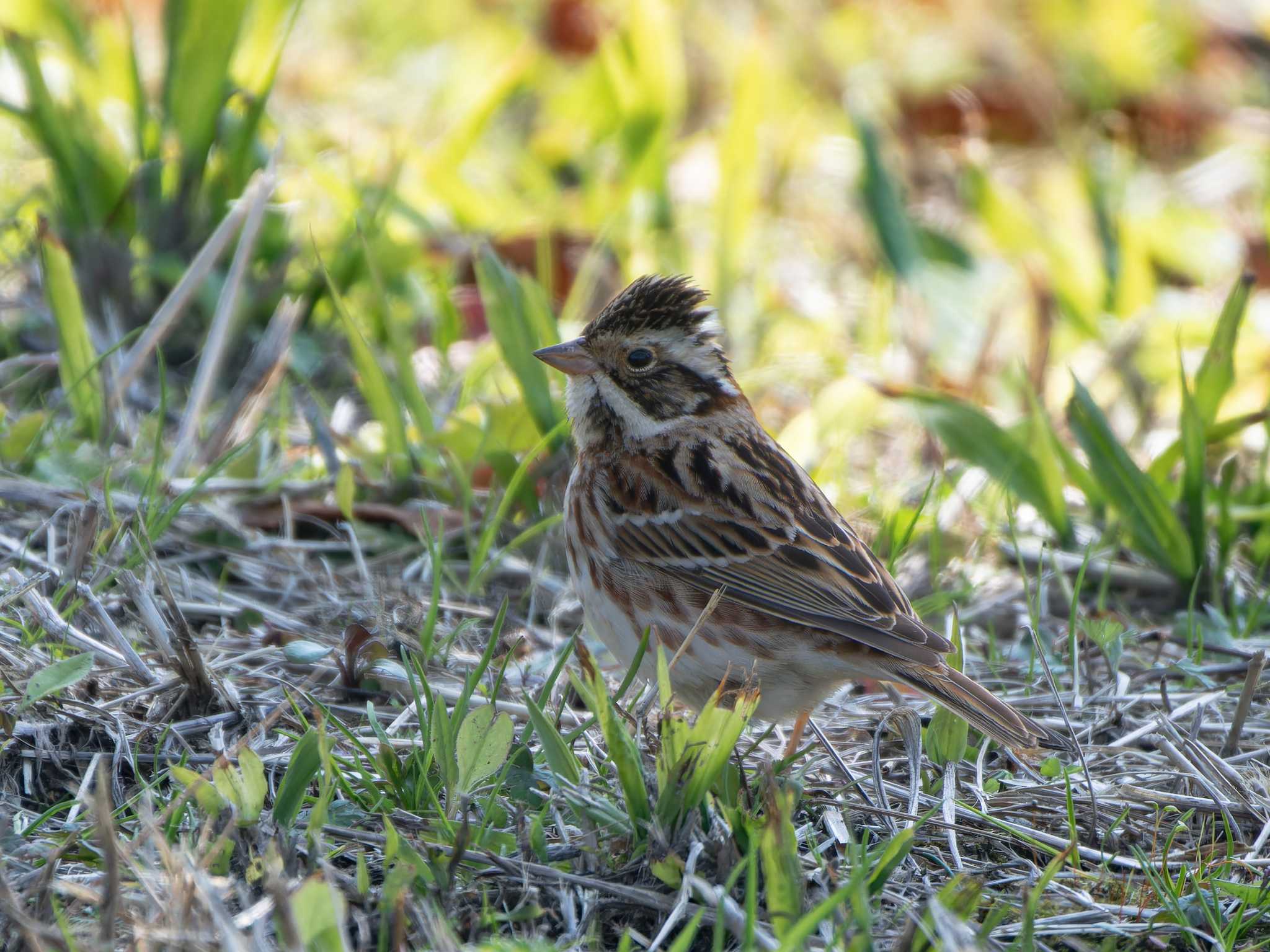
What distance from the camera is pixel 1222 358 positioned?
4.50 meters

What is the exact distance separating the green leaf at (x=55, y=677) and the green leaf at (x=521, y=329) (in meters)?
1.85

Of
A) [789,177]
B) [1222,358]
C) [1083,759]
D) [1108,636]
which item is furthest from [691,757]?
[789,177]

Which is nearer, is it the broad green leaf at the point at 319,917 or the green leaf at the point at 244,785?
the broad green leaf at the point at 319,917

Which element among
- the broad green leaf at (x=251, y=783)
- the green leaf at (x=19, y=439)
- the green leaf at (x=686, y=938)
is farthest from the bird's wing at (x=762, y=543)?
the green leaf at (x=19, y=439)

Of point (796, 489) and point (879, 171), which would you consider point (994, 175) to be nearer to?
point (879, 171)

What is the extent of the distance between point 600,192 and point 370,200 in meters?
1.37

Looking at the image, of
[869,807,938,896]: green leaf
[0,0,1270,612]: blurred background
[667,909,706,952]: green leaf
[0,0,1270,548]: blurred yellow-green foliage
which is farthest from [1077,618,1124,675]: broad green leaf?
[667,909,706,952]: green leaf

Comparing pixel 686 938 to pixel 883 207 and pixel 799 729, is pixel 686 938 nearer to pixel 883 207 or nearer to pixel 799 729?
pixel 799 729

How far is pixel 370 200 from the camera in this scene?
5641mm

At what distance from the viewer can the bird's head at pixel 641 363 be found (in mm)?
3938

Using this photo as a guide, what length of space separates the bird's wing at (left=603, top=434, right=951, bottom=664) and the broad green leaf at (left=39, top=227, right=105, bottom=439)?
162 centimetres

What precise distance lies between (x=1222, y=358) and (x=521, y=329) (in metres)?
2.22

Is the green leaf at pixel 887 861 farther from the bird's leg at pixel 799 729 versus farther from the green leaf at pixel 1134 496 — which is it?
the green leaf at pixel 1134 496

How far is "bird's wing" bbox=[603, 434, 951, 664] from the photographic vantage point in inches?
134
